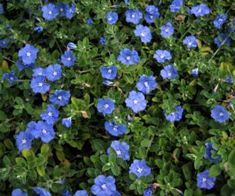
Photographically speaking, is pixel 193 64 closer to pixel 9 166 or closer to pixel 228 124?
pixel 228 124

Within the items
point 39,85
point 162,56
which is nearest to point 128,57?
point 162,56

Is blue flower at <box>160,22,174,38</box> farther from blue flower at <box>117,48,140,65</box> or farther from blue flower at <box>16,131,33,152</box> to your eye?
blue flower at <box>16,131,33,152</box>

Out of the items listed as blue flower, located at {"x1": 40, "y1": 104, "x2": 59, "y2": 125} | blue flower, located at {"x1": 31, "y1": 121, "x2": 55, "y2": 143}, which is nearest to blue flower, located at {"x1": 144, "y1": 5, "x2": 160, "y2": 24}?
blue flower, located at {"x1": 40, "y1": 104, "x2": 59, "y2": 125}

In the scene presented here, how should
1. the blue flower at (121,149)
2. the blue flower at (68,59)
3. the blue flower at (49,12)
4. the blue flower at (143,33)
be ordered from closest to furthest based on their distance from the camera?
1. the blue flower at (121,149)
2. the blue flower at (68,59)
3. the blue flower at (143,33)
4. the blue flower at (49,12)

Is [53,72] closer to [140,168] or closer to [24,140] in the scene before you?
[24,140]

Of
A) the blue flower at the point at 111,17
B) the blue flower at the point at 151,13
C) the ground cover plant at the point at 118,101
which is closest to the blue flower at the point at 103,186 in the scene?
the ground cover plant at the point at 118,101

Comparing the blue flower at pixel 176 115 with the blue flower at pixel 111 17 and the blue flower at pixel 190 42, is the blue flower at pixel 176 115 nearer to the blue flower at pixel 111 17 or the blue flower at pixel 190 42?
the blue flower at pixel 190 42

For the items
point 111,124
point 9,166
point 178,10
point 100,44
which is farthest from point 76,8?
point 9,166
